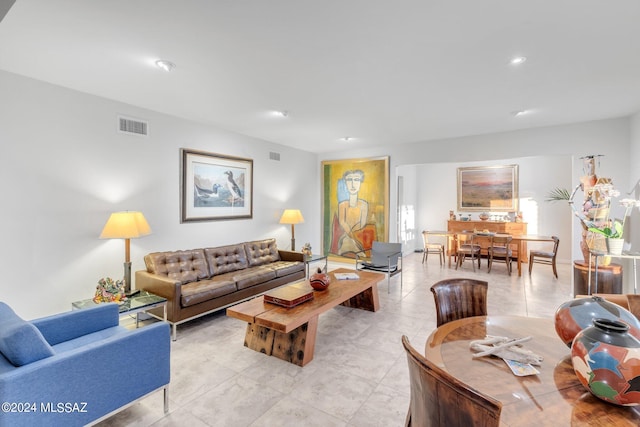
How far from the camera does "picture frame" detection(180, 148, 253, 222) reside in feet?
14.0

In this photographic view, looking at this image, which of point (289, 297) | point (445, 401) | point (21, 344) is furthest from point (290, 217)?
point (445, 401)

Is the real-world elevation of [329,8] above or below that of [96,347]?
above

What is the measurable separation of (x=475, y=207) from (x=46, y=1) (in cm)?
860

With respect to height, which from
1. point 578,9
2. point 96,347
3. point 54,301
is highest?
point 578,9

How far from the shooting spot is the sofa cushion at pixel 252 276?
3886mm

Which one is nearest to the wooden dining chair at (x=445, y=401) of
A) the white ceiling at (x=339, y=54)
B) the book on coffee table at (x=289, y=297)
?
the book on coffee table at (x=289, y=297)

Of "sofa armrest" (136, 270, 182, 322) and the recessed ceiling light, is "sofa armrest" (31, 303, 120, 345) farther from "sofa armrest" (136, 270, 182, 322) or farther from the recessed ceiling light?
the recessed ceiling light

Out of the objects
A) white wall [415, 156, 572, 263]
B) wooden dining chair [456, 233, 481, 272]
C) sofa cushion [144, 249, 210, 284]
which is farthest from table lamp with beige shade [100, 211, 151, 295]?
white wall [415, 156, 572, 263]

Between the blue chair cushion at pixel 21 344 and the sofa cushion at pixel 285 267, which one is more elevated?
the blue chair cushion at pixel 21 344

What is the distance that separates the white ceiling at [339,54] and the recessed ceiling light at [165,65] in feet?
0.24

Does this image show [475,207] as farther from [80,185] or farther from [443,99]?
[80,185]

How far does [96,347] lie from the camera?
5.42 feet

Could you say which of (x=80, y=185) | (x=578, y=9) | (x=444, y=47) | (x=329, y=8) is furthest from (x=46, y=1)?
(x=578, y=9)

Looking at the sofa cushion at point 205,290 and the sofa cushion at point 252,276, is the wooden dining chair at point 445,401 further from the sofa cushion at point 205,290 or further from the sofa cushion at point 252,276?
the sofa cushion at point 252,276
